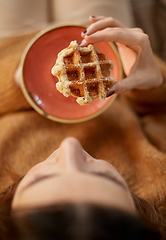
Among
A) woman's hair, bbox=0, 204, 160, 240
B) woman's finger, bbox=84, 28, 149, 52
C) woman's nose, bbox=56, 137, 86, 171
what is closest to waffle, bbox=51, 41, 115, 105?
woman's finger, bbox=84, 28, 149, 52

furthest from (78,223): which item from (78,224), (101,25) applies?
(101,25)

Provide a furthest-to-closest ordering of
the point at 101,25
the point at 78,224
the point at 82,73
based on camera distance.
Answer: the point at 101,25 → the point at 82,73 → the point at 78,224

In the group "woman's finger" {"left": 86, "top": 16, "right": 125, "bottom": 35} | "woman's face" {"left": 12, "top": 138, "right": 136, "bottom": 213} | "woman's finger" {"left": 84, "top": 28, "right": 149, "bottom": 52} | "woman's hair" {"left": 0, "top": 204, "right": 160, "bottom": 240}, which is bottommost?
"woman's hair" {"left": 0, "top": 204, "right": 160, "bottom": 240}

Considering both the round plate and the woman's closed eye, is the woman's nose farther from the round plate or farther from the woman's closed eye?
the round plate

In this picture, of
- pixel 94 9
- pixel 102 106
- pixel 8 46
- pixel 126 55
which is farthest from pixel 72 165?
pixel 94 9

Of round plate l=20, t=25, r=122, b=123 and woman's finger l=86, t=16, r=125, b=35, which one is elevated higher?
woman's finger l=86, t=16, r=125, b=35

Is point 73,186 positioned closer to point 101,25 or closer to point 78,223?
point 78,223

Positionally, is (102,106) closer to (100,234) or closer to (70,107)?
(70,107)
